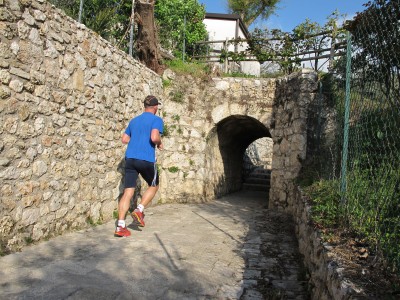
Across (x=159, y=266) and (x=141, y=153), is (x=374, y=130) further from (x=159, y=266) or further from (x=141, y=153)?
(x=141, y=153)

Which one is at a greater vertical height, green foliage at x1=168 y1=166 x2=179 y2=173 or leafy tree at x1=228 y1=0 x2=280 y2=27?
leafy tree at x1=228 y1=0 x2=280 y2=27

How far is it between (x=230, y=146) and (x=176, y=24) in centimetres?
464

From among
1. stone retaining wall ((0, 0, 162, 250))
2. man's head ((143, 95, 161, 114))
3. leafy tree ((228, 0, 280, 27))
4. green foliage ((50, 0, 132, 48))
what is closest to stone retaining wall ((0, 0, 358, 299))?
stone retaining wall ((0, 0, 162, 250))

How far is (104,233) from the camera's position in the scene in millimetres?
4320

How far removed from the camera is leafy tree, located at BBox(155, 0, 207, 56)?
1109cm

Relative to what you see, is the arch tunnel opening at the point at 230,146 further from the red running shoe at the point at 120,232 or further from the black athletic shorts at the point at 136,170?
the red running shoe at the point at 120,232

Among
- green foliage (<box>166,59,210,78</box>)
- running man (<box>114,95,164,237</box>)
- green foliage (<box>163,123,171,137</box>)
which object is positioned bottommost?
running man (<box>114,95,164,237</box>)

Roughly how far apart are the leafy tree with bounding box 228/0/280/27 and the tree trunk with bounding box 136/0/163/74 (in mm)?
21140

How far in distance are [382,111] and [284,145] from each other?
178 inches

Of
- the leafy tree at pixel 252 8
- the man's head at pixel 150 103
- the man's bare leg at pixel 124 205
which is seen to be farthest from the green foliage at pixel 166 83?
the leafy tree at pixel 252 8

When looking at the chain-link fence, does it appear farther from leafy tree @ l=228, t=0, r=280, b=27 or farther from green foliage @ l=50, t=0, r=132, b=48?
leafy tree @ l=228, t=0, r=280, b=27

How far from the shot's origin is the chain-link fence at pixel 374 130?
7.70 ft

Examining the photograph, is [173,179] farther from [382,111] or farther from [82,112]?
→ [382,111]

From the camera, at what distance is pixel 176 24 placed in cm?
1173
